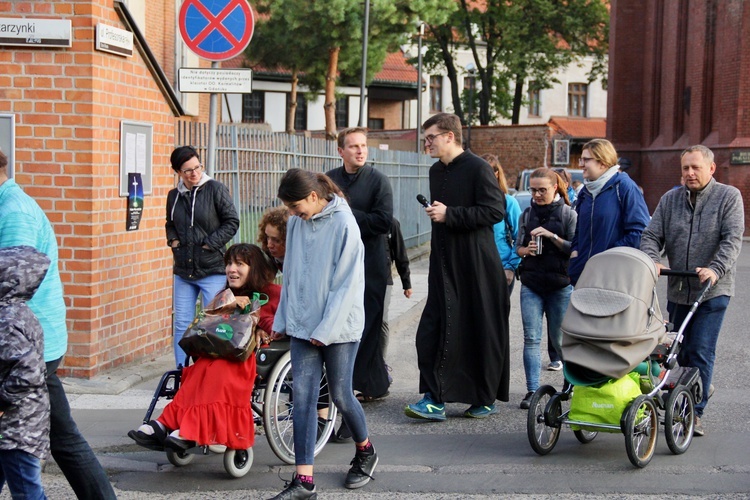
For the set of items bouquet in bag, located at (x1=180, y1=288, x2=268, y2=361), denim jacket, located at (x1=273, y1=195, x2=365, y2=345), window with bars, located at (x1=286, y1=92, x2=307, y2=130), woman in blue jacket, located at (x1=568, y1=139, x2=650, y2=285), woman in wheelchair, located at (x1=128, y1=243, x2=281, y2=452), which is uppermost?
window with bars, located at (x1=286, y1=92, x2=307, y2=130)

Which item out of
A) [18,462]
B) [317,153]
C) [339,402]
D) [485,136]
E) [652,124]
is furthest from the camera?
[485,136]

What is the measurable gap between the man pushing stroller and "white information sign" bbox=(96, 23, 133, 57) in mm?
4345

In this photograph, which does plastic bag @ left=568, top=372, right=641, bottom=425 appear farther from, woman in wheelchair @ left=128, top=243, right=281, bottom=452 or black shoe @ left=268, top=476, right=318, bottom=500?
woman in wheelchair @ left=128, top=243, right=281, bottom=452

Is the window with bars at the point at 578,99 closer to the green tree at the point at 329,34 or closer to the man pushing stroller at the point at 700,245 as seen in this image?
the green tree at the point at 329,34

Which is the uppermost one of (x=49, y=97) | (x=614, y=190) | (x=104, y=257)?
(x=49, y=97)

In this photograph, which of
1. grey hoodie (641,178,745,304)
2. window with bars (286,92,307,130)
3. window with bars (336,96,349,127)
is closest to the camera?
grey hoodie (641,178,745,304)

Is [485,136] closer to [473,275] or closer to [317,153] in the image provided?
[317,153]

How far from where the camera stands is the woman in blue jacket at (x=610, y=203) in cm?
736

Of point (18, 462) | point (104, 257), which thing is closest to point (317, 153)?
point (104, 257)

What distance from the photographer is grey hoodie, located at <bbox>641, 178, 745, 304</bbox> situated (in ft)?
22.6

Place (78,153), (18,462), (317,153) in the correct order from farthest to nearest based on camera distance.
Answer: (317,153)
(78,153)
(18,462)

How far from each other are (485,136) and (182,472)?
4515cm

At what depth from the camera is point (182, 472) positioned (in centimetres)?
617

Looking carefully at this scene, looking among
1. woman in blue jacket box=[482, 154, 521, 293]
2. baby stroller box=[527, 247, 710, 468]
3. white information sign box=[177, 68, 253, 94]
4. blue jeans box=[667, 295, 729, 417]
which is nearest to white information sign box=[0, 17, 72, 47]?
white information sign box=[177, 68, 253, 94]
